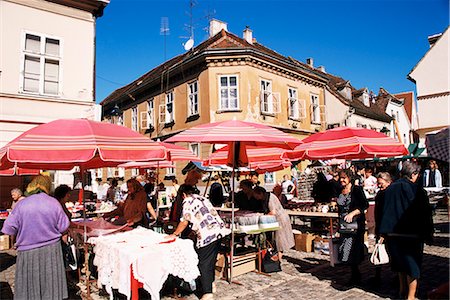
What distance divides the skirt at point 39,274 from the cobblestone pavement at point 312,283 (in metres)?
1.40

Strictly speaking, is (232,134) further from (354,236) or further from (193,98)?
(193,98)

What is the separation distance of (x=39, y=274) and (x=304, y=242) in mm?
5913

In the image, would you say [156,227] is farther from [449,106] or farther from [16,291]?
[449,106]

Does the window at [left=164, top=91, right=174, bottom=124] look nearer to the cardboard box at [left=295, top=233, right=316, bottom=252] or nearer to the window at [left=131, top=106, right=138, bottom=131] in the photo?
the window at [left=131, top=106, right=138, bottom=131]

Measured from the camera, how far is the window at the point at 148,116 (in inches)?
959

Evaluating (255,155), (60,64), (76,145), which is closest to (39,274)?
(76,145)

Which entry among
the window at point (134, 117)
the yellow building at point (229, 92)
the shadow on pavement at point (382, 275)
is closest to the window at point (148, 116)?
the yellow building at point (229, 92)

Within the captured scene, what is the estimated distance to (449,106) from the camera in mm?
17625

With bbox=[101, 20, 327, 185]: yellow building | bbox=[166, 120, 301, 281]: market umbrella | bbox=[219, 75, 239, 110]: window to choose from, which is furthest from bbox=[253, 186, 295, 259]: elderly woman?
bbox=[219, 75, 239, 110]: window

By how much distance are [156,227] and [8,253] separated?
13.8 ft

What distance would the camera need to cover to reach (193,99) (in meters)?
20.4

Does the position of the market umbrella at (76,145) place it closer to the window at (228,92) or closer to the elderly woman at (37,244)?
the elderly woman at (37,244)

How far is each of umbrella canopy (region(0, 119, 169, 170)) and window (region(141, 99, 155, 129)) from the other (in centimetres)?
1998

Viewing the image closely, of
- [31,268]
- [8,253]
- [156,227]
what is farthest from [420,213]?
[8,253]
